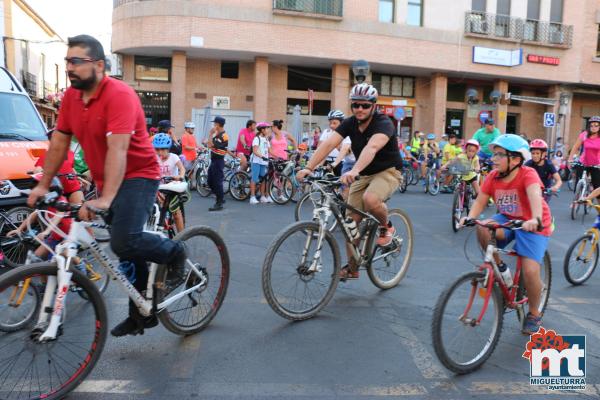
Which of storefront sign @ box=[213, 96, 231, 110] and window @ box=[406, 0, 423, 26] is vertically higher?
window @ box=[406, 0, 423, 26]

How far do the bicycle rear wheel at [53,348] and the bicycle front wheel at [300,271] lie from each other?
1.43 metres

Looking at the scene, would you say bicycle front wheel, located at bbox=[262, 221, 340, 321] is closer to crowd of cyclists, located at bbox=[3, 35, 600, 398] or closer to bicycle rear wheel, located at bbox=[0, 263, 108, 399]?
crowd of cyclists, located at bbox=[3, 35, 600, 398]

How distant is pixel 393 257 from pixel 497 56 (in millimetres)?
24850

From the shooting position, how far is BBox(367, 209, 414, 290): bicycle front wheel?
543cm

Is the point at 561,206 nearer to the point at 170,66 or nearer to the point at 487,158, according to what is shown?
the point at 487,158

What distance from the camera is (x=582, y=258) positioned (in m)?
6.05

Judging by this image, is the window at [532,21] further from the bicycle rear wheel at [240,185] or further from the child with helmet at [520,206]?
the child with helmet at [520,206]

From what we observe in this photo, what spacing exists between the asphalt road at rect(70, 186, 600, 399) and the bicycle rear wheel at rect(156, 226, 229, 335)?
0.44ft

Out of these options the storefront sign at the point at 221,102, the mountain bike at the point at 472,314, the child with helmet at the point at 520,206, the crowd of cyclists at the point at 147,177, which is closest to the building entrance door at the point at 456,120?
the storefront sign at the point at 221,102

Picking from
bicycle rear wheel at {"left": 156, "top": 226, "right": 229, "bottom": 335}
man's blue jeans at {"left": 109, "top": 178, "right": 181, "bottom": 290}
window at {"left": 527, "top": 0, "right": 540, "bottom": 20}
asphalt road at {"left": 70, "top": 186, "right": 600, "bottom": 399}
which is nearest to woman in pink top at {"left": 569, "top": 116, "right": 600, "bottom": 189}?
asphalt road at {"left": 70, "top": 186, "right": 600, "bottom": 399}

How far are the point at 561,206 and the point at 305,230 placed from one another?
11.4 m

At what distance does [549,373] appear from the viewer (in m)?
3.69

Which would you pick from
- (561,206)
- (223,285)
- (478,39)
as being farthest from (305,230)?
(478,39)

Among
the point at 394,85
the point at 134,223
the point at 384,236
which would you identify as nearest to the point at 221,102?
the point at 394,85
